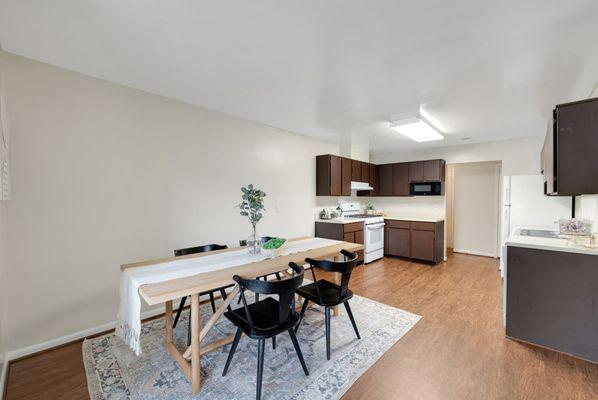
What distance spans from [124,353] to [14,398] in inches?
24.2

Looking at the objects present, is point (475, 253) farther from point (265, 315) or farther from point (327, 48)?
point (327, 48)

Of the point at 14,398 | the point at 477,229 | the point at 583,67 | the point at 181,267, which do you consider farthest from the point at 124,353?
the point at 477,229

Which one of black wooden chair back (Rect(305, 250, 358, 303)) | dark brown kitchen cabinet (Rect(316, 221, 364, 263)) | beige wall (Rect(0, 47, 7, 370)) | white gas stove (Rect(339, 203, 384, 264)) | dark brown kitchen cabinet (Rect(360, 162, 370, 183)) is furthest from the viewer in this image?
dark brown kitchen cabinet (Rect(360, 162, 370, 183))

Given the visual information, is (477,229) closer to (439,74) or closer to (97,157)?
(439,74)

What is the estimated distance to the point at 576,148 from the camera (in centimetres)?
184

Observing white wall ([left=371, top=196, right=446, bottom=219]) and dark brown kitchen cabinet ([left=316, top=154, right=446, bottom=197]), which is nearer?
dark brown kitchen cabinet ([left=316, top=154, right=446, bottom=197])

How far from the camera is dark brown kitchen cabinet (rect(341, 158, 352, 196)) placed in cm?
502

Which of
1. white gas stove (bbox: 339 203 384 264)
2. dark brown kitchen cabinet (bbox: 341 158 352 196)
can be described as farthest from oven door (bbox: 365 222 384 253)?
dark brown kitchen cabinet (bbox: 341 158 352 196)

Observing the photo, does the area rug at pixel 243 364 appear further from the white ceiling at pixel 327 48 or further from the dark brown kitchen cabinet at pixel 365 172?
the dark brown kitchen cabinet at pixel 365 172

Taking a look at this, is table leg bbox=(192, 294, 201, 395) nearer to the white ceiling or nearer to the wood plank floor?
the wood plank floor

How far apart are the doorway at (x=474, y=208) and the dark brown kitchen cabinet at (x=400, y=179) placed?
0.94 meters

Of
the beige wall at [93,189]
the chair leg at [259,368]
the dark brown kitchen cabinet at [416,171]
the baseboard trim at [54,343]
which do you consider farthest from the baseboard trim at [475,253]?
the baseboard trim at [54,343]

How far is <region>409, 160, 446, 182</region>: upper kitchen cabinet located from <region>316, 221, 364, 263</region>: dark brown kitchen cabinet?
1831mm

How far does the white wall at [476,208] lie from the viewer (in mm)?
5426
